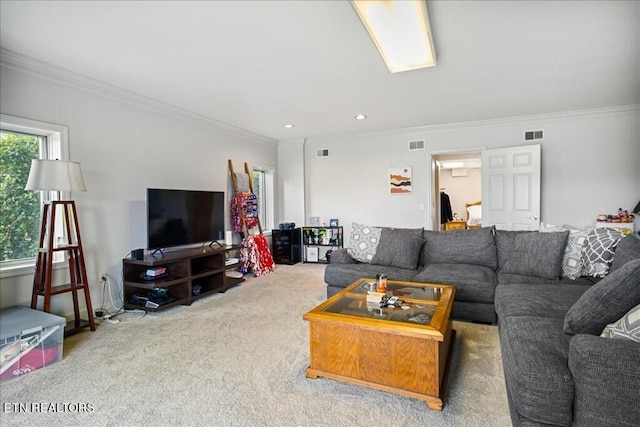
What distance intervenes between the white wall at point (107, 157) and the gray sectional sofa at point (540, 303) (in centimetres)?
231

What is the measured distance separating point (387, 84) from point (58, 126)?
321 centimetres

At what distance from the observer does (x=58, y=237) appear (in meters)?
3.12

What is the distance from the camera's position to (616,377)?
3.89 feet

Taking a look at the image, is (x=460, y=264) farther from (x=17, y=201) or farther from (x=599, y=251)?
(x=17, y=201)

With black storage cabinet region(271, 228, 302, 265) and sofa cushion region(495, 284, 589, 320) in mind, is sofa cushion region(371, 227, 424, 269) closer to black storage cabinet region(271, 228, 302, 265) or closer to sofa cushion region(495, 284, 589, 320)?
sofa cushion region(495, 284, 589, 320)

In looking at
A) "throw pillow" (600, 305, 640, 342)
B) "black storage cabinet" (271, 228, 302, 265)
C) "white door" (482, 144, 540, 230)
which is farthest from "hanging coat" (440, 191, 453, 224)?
"throw pillow" (600, 305, 640, 342)

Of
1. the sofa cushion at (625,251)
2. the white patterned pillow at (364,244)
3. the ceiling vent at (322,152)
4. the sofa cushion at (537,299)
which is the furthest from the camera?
the ceiling vent at (322,152)

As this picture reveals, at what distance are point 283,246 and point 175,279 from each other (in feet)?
9.00

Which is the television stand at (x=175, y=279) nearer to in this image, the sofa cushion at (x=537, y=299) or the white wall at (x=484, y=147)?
the white wall at (x=484, y=147)

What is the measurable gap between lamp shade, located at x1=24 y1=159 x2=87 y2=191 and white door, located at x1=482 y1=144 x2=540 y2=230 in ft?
17.1

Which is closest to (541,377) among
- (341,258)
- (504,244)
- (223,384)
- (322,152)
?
(223,384)

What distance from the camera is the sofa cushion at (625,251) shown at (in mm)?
2385

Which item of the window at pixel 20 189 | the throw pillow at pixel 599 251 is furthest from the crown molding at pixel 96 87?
the throw pillow at pixel 599 251

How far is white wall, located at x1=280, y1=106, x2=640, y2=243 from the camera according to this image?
4580 millimetres
